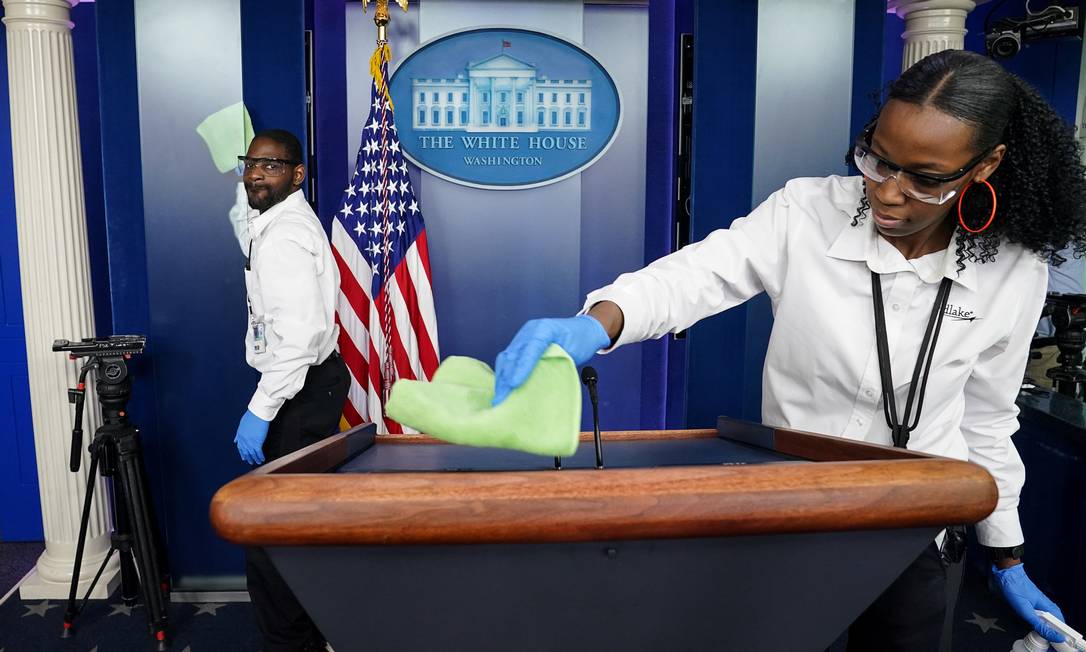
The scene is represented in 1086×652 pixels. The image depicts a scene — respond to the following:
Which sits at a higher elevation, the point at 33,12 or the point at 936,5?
the point at 936,5

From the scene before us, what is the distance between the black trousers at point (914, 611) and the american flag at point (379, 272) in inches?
83.4

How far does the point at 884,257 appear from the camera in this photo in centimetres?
133

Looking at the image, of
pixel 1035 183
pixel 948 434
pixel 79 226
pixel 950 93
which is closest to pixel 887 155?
pixel 950 93

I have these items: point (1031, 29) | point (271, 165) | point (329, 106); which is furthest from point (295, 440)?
point (1031, 29)

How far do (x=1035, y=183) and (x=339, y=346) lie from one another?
98.2 inches

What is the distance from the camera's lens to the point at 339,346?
10.1 feet

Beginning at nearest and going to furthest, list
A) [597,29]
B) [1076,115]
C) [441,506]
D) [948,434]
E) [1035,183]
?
[441,506], [1035,183], [948,434], [597,29], [1076,115]

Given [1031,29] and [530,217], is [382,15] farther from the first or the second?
[1031,29]

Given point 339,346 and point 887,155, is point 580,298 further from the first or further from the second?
point 887,155

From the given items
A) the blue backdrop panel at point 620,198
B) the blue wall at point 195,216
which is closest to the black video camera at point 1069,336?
the blue backdrop panel at point 620,198

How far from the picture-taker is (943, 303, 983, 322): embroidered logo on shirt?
4.38ft

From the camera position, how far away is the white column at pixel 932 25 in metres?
3.29

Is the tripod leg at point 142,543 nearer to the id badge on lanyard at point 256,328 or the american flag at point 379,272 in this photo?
the id badge on lanyard at point 256,328

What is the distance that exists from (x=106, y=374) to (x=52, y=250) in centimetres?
64
